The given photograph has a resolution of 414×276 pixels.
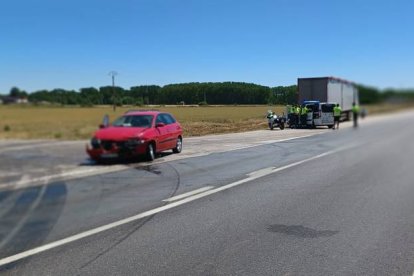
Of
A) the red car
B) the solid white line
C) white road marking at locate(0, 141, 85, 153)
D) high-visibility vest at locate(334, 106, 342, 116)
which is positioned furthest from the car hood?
the solid white line

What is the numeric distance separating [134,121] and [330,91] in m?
1.78

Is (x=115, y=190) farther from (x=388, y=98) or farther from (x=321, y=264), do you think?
(x=388, y=98)

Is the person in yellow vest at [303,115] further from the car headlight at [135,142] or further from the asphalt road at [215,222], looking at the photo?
the car headlight at [135,142]

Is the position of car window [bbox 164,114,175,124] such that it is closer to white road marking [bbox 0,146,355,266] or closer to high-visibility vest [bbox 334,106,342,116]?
high-visibility vest [bbox 334,106,342,116]

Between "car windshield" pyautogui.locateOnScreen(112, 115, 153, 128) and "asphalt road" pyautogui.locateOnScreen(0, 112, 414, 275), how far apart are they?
54 cm

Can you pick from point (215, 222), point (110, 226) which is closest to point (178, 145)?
point (110, 226)

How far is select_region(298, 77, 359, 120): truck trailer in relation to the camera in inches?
160

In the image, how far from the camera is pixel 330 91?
170 inches

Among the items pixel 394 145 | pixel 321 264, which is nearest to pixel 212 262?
pixel 321 264

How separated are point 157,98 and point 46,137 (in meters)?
0.83

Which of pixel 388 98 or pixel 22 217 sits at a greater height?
pixel 388 98

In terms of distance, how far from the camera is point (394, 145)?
2120cm

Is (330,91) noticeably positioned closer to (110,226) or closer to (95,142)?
(95,142)

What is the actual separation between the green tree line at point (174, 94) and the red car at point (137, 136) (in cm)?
12
